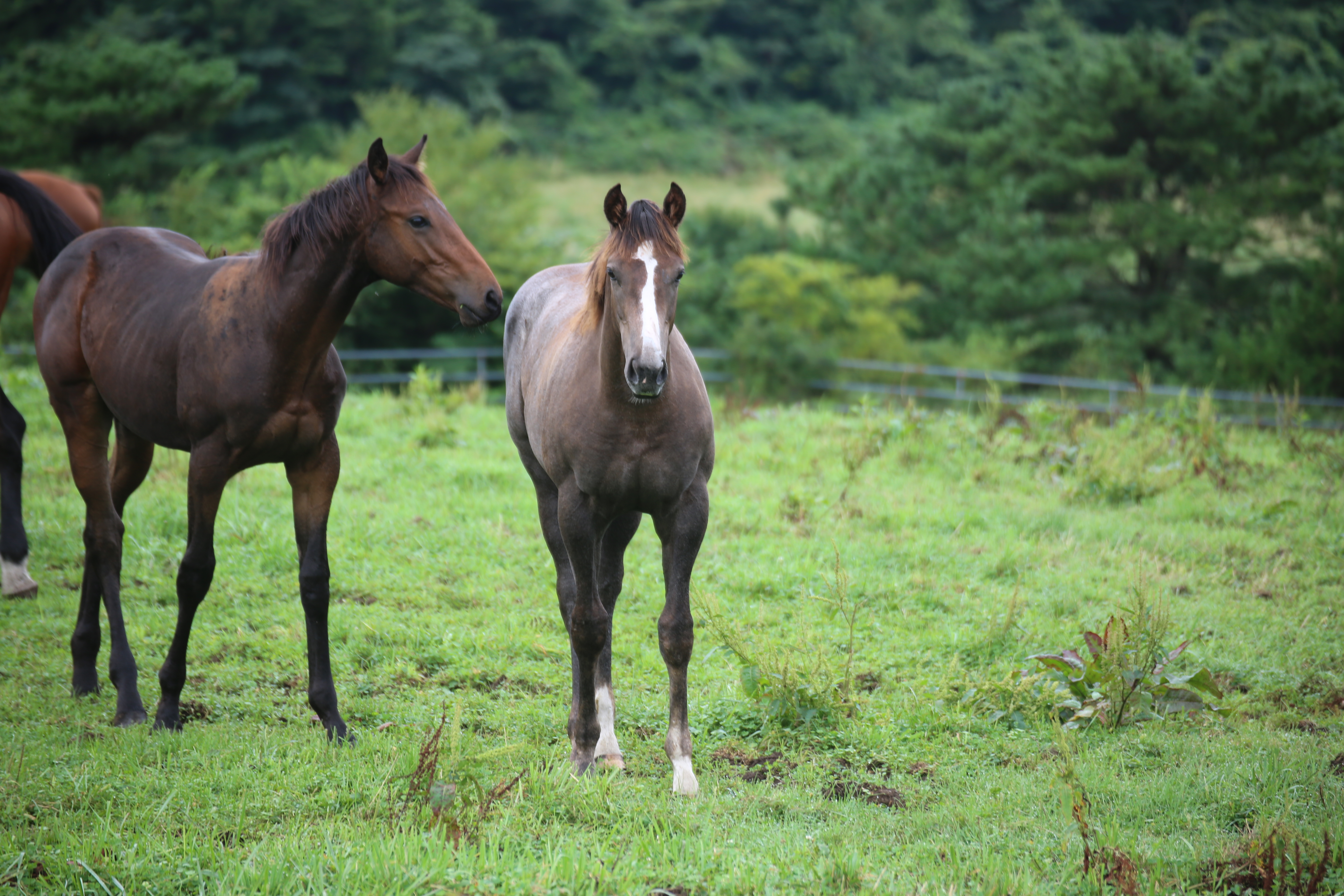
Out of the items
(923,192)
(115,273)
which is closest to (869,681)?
(115,273)

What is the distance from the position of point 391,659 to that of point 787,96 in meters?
42.5

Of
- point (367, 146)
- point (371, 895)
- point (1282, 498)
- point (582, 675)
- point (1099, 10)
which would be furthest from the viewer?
point (1099, 10)

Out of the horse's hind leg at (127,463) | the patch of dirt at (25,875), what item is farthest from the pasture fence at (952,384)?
the patch of dirt at (25,875)

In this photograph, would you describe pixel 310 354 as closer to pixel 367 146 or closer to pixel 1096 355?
pixel 1096 355

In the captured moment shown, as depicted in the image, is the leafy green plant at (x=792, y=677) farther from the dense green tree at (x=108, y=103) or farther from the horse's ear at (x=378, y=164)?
the dense green tree at (x=108, y=103)

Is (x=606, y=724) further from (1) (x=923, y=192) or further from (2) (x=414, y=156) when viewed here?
(1) (x=923, y=192)

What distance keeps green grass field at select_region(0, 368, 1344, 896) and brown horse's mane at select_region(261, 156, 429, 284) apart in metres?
2.01

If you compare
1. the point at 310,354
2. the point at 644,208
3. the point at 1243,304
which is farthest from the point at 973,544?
the point at 1243,304

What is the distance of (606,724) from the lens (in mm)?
4090

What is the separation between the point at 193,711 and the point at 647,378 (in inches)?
108

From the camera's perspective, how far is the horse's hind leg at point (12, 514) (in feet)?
19.6

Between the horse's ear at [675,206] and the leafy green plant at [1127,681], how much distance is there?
Answer: 7.89ft

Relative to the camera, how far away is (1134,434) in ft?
30.8

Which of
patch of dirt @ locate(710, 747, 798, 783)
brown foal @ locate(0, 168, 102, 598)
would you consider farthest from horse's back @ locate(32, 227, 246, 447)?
patch of dirt @ locate(710, 747, 798, 783)
